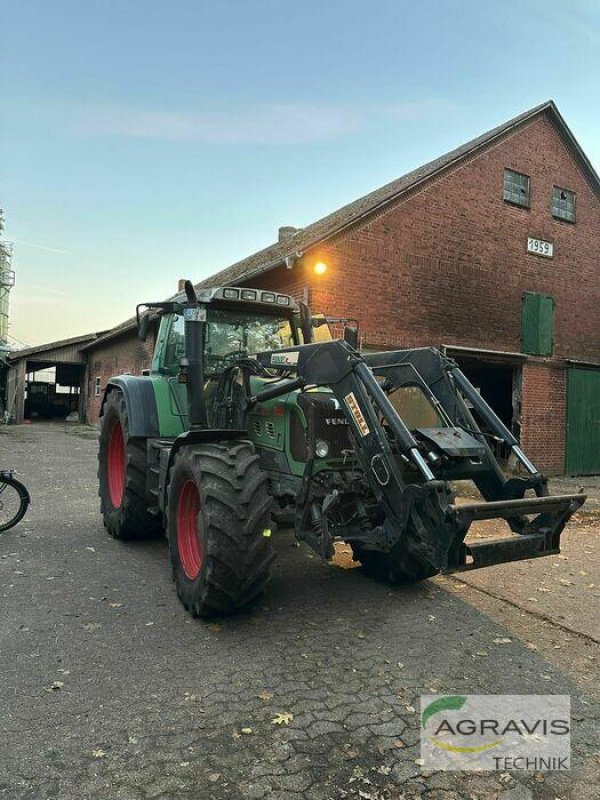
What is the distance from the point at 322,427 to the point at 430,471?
3.37ft

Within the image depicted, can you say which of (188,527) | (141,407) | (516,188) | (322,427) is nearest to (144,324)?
(141,407)

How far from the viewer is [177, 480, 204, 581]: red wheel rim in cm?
437

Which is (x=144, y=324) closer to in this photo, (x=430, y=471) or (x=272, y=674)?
(x=430, y=471)

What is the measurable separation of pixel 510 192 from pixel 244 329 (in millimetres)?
10863

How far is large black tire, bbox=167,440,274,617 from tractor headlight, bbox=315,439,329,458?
0.49 meters

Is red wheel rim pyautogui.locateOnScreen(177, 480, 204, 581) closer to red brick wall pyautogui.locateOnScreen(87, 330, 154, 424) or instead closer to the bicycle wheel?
the bicycle wheel

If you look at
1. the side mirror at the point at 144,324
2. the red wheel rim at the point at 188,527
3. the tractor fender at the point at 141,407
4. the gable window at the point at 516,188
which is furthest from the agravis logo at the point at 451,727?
the gable window at the point at 516,188

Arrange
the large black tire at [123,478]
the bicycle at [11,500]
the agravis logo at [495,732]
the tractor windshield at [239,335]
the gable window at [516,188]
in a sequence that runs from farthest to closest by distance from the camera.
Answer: the gable window at [516,188], the bicycle at [11,500], the large black tire at [123,478], the tractor windshield at [239,335], the agravis logo at [495,732]

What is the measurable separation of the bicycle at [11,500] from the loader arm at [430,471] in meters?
3.70

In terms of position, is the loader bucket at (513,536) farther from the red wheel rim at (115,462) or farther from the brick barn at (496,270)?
the brick barn at (496,270)

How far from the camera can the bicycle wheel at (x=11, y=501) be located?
21.2 feet

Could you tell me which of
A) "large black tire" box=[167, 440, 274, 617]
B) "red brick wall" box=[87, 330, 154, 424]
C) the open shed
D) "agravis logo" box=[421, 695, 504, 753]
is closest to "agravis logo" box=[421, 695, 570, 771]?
"agravis logo" box=[421, 695, 504, 753]

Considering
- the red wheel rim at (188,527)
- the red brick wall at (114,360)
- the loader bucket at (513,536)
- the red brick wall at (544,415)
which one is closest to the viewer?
the loader bucket at (513,536)

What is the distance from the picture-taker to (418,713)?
2975 millimetres
